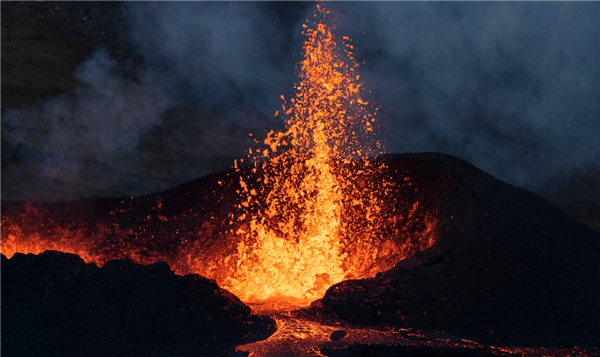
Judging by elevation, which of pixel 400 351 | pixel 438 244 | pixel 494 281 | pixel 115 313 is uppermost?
pixel 438 244

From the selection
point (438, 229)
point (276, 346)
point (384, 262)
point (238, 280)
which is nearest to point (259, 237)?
point (238, 280)

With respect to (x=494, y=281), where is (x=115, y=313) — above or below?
below

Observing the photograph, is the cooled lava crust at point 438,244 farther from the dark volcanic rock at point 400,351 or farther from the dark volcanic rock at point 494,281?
the dark volcanic rock at point 400,351

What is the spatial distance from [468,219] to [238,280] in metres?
2.65

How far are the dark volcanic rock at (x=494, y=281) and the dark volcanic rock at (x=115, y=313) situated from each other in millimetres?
973

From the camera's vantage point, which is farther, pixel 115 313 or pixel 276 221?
pixel 276 221

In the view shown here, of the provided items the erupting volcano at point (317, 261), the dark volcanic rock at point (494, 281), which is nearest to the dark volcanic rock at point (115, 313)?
the erupting volcano at point (317, 261)

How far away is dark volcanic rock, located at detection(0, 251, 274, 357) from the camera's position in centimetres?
456

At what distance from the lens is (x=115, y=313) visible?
4.88 m

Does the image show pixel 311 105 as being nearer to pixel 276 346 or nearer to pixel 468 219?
pixel 468 219

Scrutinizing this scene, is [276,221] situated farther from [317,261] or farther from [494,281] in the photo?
[494,281]

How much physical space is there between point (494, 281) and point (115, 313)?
3.17 meters

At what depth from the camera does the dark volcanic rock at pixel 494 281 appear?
5008 mm

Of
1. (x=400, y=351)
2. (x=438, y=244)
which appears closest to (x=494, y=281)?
(x=438, y=244)
